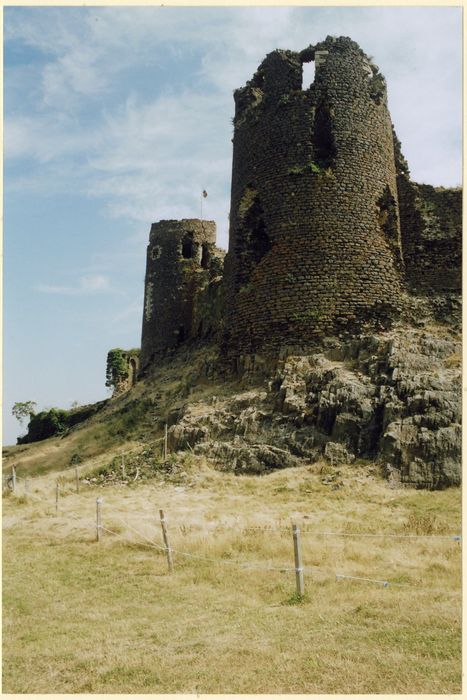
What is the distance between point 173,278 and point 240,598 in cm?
2434

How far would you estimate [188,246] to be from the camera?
32.3 metres

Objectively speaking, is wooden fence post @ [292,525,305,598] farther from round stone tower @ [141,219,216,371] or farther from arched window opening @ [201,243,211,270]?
arched window opening @ [201,243,211,270]

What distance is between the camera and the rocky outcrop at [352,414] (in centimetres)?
1379

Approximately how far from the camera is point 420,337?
17.1m

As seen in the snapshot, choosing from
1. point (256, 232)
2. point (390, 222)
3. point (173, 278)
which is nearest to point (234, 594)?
point (256, 232)

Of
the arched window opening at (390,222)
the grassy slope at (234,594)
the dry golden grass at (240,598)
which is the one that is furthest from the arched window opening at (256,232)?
the dry golden grass at (240,598)

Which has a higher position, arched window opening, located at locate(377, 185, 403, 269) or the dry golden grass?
arched window opening, located at locate(377, 185, 403, 269)

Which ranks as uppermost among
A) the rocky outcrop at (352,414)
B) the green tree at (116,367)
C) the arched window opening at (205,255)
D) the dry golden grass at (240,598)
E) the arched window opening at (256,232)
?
the arched window opening at (205,255)

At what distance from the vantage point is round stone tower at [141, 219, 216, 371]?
30375mm

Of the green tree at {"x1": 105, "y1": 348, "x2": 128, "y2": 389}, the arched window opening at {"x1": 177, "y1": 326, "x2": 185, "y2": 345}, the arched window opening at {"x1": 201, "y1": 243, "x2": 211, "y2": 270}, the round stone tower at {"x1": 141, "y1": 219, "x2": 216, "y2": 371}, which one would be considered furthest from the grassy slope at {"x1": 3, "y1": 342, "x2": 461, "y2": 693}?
the green tree at {"x1": 105, "y1": 348, "x2": 128, "y2": 389}

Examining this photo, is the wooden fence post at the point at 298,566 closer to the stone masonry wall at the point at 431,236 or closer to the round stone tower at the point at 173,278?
the stone masonry wall at the point at 431,236

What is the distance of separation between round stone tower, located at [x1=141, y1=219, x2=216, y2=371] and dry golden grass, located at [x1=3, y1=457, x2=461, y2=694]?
17.2 m

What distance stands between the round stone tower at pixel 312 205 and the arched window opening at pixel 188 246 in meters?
11.9

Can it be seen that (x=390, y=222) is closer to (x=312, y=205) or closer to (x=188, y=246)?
(x=312, y=205)
